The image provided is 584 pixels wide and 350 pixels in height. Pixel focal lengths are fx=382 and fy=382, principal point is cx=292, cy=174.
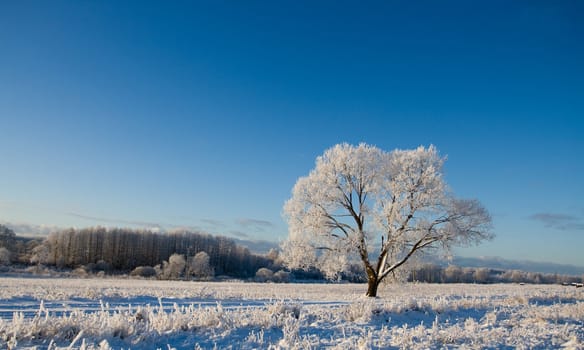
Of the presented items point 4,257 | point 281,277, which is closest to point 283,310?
point 281,277

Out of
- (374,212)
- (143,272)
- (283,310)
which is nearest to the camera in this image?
(283,310)

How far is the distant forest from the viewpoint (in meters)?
89.9

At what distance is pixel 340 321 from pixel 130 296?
13.2 meters

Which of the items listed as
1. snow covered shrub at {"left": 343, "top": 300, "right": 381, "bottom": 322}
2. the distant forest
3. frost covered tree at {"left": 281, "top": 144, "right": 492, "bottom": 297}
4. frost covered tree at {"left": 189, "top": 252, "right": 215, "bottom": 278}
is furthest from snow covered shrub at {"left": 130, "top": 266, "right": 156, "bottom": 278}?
snow covered shrub at {"left": 343, "top": 300, "right": 381, "bottom": 322}

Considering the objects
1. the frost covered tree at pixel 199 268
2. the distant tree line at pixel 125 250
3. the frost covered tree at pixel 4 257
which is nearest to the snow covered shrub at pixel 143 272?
the frost covered tree at pixel 199 268

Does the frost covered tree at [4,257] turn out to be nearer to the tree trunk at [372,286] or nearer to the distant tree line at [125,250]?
the distant tree line at [125,250]

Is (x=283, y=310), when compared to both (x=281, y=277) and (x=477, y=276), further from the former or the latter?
(x=477, y=276)

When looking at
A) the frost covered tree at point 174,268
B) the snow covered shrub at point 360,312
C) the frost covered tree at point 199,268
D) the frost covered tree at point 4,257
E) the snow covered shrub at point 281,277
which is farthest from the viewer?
the snow covered shrub at point 281,277

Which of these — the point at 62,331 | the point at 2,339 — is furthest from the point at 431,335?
the point at 2,339

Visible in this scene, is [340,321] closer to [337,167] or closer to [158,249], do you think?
[337,167]

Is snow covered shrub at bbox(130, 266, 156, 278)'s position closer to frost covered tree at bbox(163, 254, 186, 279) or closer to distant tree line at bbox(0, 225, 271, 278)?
frost covered tree at bbox(163, 254, 186, 279)

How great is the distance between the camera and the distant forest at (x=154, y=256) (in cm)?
8994

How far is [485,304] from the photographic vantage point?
52.2 ft

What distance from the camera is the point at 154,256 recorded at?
387 ft
